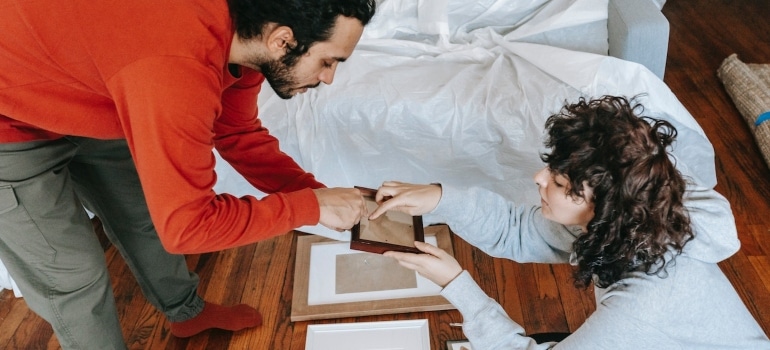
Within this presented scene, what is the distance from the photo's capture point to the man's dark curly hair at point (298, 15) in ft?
2.70

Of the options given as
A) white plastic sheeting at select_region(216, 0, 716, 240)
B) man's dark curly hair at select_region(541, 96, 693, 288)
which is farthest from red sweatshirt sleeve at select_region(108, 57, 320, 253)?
white plastic sheeting at select_region(216, 0, 716, 240)

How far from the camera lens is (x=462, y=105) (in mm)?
1544

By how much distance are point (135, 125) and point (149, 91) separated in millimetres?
49

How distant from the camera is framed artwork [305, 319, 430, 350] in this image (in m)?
1.38

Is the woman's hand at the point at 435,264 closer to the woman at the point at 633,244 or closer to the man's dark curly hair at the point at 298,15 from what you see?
the woman at the point at 633,244

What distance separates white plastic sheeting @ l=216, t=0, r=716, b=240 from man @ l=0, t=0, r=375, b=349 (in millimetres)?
435

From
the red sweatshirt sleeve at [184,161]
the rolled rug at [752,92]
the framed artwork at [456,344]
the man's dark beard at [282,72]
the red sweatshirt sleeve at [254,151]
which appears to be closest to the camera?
the red sweatshirt sleeve at [184,161]

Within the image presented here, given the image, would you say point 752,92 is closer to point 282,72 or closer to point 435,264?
point 435,264

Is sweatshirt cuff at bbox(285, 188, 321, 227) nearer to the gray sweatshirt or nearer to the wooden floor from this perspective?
the gray sweatshirt

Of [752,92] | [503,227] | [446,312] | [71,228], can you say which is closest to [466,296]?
[503,227]

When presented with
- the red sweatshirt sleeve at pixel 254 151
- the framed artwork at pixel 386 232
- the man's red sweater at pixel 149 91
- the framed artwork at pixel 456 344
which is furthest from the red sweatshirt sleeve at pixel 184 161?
the framed artwork at pixel 456 344

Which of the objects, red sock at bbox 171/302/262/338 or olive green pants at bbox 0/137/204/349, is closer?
olive green pants at bbox 0/137/204/349

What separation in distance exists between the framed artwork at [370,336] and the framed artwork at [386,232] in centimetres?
37

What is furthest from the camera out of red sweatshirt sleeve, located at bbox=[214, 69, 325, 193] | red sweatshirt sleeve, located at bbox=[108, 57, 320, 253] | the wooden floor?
the wooden floor
